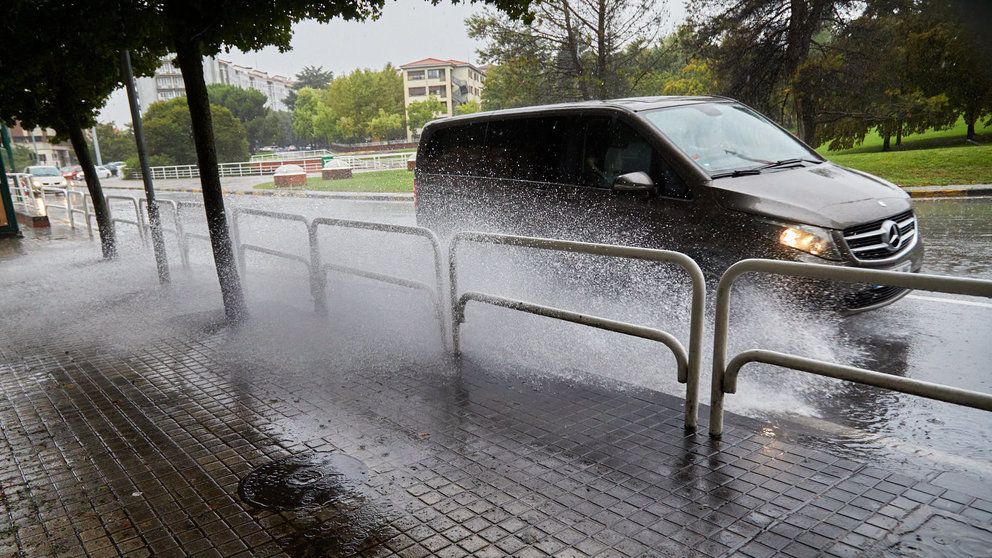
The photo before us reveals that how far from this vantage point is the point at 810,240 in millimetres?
4637

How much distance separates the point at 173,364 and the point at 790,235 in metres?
5.03

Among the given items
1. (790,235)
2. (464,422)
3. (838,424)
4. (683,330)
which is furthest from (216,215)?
(838,424)

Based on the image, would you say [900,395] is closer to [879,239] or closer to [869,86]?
[879,239]

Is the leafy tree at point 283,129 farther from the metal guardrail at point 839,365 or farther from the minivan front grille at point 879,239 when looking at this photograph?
the metal guardrail at point 839,365

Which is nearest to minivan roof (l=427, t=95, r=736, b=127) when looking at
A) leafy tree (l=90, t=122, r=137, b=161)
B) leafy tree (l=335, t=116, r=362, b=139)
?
leafy tree (l=335, t=116, r=362, b=139)

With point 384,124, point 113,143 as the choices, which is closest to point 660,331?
point 384,124

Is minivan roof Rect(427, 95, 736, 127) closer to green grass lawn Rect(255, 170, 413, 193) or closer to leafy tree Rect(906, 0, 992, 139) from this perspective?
green grass lawn Rect(255, 170, 413, 193)

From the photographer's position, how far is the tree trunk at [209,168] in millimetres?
6520

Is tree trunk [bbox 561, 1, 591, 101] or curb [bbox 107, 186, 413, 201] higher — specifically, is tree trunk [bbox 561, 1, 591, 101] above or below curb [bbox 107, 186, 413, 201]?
above

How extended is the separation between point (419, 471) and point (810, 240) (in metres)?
3.16

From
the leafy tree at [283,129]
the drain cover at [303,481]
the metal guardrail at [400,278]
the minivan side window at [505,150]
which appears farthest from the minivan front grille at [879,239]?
the leafy tree at [283,129]

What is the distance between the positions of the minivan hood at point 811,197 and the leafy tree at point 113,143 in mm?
79411

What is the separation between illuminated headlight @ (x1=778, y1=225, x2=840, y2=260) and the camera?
15.0 feet

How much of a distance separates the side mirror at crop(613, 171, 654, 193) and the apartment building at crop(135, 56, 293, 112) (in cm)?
8925
